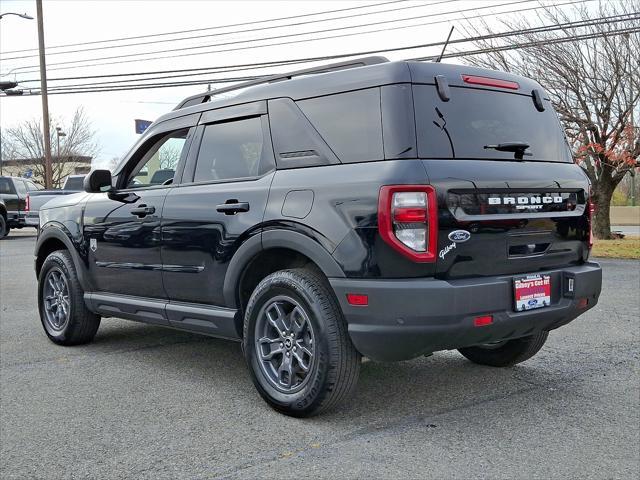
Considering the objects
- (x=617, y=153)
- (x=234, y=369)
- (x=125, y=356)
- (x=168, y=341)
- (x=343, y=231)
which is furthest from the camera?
(x=617, y=153)

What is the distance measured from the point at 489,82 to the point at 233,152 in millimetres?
1701

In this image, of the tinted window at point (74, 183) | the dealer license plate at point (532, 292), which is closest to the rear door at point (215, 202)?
the dealer license plate at point (532, 292)

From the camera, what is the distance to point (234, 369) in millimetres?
4973

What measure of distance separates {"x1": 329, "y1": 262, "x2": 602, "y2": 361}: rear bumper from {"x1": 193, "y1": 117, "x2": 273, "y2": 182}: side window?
1086 mm

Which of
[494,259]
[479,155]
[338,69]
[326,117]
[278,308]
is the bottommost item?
[278,308]

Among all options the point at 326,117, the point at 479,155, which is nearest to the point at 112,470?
the point at 326,117

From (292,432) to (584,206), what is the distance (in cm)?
225

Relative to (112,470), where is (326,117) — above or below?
above

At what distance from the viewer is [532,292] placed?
3.71 metres

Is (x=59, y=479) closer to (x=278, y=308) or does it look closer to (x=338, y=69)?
(x=278, y=308)

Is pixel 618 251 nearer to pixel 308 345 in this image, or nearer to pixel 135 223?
pixel 135 223

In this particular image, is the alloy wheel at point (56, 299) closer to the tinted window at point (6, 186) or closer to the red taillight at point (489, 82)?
the red taillight at point (489, 82)

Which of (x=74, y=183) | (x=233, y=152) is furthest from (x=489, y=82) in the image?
(x=74, y=183)

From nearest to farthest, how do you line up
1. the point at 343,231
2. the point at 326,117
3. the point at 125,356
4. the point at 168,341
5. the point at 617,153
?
the point at 343,231, the point at 326,117, the point at 125,356, the point at 168,341, the point at 617,153
